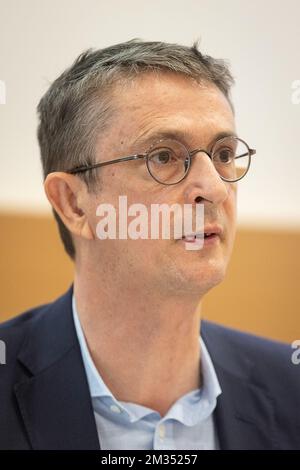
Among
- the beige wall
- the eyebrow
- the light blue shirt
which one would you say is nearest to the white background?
the beige wall

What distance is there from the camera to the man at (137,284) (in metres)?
1.26

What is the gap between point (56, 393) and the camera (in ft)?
4.27

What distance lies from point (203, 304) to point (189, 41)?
75cm

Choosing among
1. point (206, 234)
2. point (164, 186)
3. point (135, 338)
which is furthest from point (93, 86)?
point (135, 338)

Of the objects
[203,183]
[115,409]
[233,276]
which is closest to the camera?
[203,183]

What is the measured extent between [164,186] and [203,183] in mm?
89

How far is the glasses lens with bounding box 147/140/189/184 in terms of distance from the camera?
1.26m

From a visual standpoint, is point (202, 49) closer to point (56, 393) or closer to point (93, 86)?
point (93, 86)

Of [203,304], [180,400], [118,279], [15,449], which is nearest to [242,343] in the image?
[203,304]

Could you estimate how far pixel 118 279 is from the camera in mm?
1345

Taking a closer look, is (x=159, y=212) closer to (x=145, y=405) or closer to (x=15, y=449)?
(x=145, y=405)

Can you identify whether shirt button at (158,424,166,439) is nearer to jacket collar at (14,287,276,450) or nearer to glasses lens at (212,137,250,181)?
jacket collar at (14,287,276,450)

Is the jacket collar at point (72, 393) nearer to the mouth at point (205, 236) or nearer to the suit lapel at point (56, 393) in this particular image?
the suit lapel at point (56, 393)

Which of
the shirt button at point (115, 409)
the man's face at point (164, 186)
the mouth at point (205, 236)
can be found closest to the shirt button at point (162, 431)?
the shirt button at point (115, 409)
